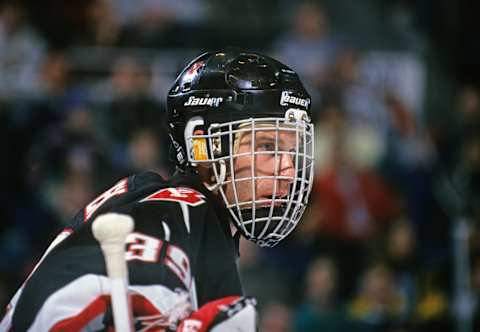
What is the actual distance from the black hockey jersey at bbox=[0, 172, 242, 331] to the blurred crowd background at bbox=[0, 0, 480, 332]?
4068mm

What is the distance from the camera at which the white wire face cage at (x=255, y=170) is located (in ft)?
9.46

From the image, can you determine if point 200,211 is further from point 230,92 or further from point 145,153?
point 145,153

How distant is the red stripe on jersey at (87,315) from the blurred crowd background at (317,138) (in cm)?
424

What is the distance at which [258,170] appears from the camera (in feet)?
9.48

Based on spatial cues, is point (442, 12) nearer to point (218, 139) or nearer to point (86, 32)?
point (86, 32)

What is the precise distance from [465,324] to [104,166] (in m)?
2.72

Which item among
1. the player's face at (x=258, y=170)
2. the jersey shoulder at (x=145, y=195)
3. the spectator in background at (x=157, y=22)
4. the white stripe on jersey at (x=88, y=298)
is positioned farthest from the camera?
the spectator in background at (x=157, y=22)

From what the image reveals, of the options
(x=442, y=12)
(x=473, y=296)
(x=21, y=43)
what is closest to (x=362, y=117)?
(x=442, y=12)

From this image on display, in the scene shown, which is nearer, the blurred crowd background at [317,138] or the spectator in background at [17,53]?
the blurred crowd background at [317,138]

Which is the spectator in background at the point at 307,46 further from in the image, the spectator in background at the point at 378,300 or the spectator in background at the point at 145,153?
the spectator in background at the point at 378,300

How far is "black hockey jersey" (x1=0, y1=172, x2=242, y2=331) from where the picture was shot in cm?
251

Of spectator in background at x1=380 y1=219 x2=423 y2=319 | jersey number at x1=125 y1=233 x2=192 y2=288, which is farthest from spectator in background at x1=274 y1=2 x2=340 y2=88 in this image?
jersey number at x1=125 y1=233 x2=192 y2=288

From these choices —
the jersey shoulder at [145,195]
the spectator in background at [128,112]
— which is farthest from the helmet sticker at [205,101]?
the spectator in background at [128,112]

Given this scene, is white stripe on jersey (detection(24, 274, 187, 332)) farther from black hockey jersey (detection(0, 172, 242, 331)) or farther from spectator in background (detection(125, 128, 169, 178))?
spectator in background (detection(125, 128, 169, 178))
